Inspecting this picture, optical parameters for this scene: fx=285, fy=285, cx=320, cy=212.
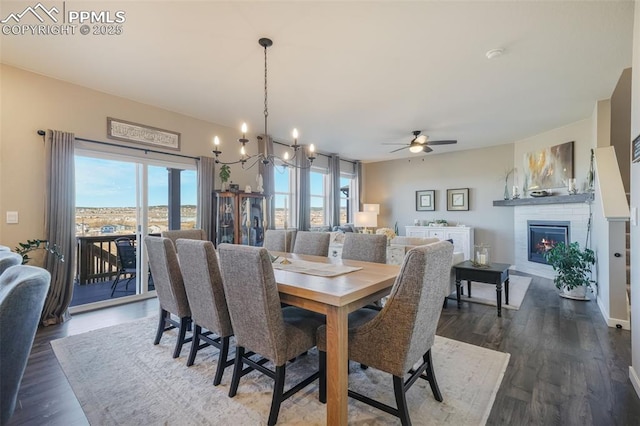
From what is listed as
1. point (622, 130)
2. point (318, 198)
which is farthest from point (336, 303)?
point (318, 198)

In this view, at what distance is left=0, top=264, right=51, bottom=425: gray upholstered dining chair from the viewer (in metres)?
0.85

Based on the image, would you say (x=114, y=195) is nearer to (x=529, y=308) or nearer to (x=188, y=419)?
(x=188, y=419)

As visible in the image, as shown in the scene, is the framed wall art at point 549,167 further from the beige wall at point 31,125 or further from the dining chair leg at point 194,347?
the beige wall at point 31,125

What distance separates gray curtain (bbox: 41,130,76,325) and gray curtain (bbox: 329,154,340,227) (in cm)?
496

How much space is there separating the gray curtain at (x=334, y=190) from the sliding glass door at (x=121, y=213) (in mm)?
3441

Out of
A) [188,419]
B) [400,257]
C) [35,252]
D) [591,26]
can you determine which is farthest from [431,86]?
[35,252]

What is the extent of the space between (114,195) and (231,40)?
2.87 m

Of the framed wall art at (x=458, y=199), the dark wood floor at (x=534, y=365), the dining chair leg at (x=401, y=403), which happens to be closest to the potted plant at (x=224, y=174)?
the dark wood floor at (x=534, y=365)

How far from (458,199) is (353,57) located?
5.41 metres

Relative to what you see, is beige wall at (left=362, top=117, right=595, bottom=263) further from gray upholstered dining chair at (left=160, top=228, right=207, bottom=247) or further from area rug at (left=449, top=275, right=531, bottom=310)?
gray upholstered dining chair at (left=160, top=228, right=207, bottom=247)

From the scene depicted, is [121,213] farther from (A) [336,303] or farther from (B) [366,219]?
(B) [366,219]

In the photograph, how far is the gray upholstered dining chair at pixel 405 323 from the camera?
57.0 inches

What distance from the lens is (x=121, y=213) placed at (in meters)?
4.11

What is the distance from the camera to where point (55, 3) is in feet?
7.09
